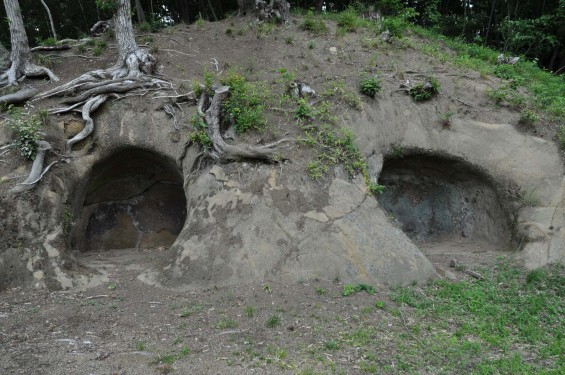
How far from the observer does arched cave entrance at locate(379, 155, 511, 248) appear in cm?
951

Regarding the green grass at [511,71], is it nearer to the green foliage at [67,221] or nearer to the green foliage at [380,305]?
the green foliage at [380,305]

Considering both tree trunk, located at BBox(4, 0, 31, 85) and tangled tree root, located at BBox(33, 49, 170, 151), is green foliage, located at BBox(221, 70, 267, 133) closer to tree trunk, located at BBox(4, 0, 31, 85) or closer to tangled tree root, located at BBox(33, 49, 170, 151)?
tangled tree root, located at BBox(33, 49, 170, 151)

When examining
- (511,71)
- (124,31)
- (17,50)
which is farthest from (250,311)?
(511,71)

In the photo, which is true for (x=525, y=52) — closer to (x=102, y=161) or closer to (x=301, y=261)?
(x=301, y=261)

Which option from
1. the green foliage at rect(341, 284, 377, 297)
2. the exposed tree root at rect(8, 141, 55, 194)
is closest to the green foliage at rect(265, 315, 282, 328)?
the green foliage at rect(341, 284, 377, 297)

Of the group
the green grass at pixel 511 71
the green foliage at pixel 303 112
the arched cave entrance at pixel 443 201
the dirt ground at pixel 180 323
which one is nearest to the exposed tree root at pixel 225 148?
the green foliage at pixel 303 112

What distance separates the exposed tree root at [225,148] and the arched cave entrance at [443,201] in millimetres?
2874

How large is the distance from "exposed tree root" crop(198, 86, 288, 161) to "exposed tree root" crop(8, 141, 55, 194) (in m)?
2.71

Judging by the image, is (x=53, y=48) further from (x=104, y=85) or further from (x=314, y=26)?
(x=314, y=26)

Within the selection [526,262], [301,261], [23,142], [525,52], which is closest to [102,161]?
[23,142]

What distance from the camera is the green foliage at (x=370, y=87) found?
32.5ft

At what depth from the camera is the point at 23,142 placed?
8.01 metres

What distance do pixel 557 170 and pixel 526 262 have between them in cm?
211

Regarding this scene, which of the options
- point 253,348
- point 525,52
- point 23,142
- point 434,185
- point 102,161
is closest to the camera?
point 253,348
